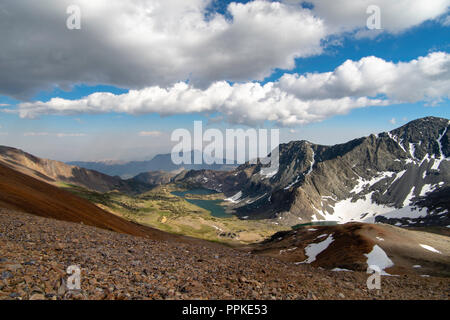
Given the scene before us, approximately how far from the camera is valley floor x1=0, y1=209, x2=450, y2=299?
34.8ft

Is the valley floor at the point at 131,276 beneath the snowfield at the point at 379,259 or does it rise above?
above

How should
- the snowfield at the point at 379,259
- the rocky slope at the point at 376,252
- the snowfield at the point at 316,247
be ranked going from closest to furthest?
the rocky slope at the point at 376,252
the snowfield at the point at 379,259
the snowfield at the point at 316,247

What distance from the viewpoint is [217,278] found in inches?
618

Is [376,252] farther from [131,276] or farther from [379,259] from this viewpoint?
[131,276]

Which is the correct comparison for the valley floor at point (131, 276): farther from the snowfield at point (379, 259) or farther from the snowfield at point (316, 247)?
the snowfield at point (316, 247)

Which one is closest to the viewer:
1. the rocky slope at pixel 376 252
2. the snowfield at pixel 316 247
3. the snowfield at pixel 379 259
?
the rocky slope at pixel 376 252

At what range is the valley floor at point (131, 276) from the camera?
10609mm

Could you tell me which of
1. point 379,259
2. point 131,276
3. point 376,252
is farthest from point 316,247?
point 131,276

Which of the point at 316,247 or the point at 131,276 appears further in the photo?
the point at 316,247

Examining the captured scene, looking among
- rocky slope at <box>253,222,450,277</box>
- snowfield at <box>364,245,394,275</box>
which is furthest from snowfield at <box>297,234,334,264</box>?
snowfield at <box>364,245,394,275</box>

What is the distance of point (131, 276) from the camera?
43.9 feet

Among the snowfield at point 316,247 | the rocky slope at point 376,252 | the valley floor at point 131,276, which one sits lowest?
the snowfield at point 316,247

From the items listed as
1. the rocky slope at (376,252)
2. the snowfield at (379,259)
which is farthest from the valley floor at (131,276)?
the snowfield at (379,259)
